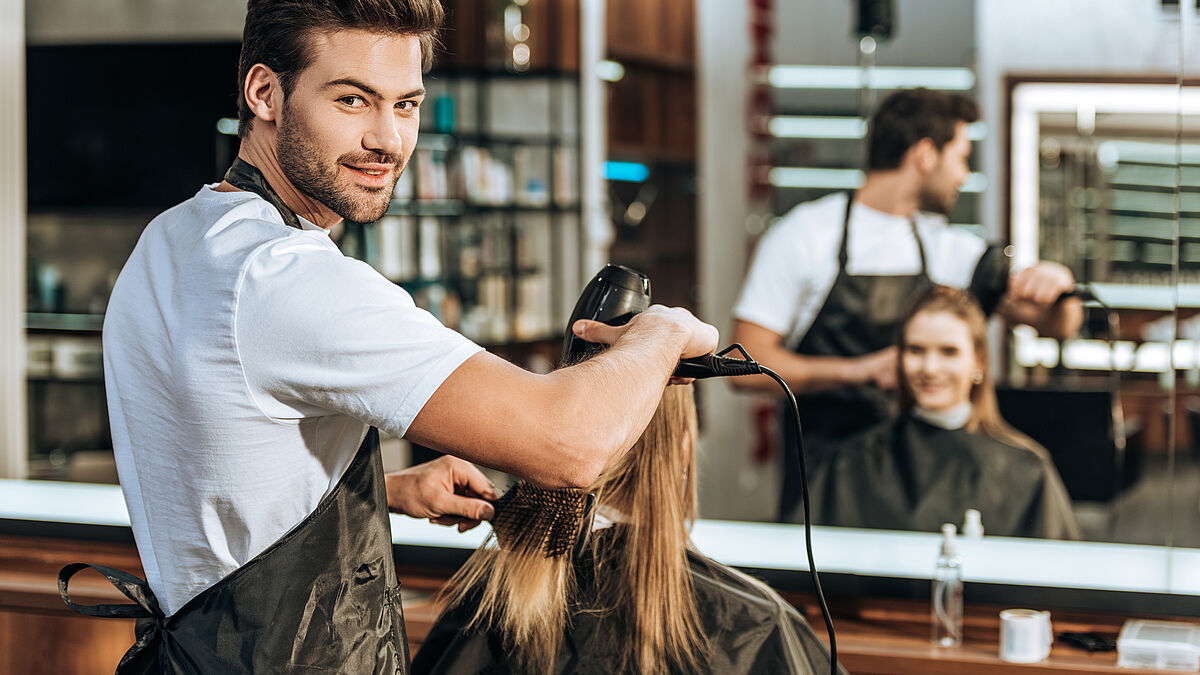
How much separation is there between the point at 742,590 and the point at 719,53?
5.03m

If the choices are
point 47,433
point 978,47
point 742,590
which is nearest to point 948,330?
point 742,590

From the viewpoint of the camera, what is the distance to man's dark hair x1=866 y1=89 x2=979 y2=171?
348 centimetres

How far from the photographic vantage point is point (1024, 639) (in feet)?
6.21

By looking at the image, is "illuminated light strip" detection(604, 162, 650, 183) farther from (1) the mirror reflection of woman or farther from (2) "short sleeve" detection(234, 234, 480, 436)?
(2) "short sleeve" detection(234, 234, 480, 436)

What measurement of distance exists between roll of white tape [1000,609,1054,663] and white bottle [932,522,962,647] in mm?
98

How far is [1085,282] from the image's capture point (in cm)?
472

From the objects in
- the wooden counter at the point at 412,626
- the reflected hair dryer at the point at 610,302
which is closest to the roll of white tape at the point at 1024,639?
the wooden counter at the point at 412,626

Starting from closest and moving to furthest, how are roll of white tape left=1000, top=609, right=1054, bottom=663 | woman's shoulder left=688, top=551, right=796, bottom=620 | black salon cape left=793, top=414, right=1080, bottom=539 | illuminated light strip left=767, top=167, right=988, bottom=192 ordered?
woman's shoulder left=688, top=551, right=796, bottom=620, roll of white tape left=1000, top=609, right=1054, bottom=663, black salon cape left=793, top=414, right=1080, bottom=539, illuminated light strip left=767, top=167, right=988, bottom=192

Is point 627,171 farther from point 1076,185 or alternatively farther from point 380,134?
point 380,134

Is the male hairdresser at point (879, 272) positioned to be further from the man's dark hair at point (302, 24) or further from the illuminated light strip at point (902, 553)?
the man's dark hair at point (302, 24)

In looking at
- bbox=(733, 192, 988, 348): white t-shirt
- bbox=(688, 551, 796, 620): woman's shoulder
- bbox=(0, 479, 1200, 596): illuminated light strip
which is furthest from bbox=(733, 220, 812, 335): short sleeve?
bbox=(688, 551, 796, 620): woman's shoulder

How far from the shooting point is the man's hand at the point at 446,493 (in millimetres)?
1578

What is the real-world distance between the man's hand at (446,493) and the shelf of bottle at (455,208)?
3596 mm

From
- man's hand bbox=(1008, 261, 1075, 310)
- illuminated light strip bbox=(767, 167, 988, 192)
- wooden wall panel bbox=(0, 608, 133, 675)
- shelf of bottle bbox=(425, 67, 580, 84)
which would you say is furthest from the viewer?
illuminated light strip bbox=(767, 167, 988, 192)
